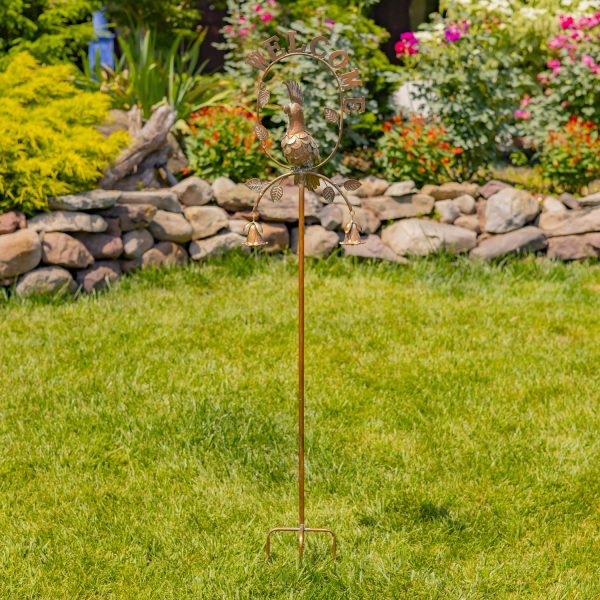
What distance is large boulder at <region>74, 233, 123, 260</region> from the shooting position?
18.7ft

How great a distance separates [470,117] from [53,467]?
511 centimetres

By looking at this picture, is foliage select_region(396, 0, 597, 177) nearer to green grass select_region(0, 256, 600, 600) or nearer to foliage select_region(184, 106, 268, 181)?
foliage select_region(184, 106, 268, 181)

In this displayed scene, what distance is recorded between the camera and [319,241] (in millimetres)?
6238

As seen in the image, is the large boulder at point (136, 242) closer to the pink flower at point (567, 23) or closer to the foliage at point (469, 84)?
the foliage at point (469, 84)

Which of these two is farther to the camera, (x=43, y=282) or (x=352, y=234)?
(x=43, y=282)

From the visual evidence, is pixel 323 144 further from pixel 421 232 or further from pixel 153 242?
pixel 153 242

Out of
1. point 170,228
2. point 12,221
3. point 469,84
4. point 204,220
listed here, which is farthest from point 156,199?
point 469,84

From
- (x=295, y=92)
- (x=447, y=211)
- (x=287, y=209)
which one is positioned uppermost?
(x=295, y=92)

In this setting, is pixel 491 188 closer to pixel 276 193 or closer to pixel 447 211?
pixel 447 211

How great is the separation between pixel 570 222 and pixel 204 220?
2.92m

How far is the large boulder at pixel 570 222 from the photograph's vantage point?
21.4 ft

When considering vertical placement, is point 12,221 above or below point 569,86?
below

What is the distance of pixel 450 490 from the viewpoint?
3.41m

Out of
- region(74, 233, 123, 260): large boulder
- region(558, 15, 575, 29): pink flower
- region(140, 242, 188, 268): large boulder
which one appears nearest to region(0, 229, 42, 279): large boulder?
region(74, 233, 123, 260): large boulder
